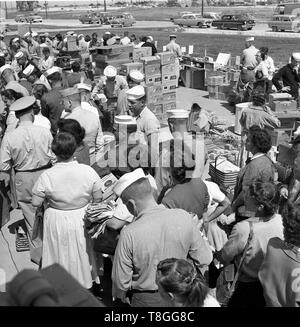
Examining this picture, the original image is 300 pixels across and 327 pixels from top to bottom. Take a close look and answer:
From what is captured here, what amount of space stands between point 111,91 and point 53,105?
107 inches

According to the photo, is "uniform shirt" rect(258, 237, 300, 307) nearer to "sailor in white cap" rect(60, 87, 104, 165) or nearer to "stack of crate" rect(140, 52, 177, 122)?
"sailor in white cap" rect(60, 87, 104, 165)

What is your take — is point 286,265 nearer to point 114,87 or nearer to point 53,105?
point 53,105

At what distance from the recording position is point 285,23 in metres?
39.2

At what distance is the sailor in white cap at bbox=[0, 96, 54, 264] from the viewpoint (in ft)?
15.6

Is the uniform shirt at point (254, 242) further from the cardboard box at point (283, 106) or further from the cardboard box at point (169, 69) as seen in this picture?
the cardboard box at point (169, 69)

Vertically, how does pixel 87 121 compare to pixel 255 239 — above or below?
above

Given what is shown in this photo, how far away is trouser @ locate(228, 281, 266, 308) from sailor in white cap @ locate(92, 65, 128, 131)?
6.29 metres

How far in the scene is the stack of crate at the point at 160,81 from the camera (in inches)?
408

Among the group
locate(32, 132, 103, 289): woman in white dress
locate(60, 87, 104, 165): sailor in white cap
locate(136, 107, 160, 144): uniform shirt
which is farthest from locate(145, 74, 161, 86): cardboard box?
locate(32, 132, 103, 289): woman in white dress

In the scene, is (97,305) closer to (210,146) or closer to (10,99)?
(10,99)

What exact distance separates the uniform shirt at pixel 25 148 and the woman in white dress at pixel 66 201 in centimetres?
108

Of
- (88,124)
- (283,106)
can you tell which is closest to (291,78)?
(283,106)

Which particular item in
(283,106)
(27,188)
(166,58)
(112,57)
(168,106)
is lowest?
(168,106)
